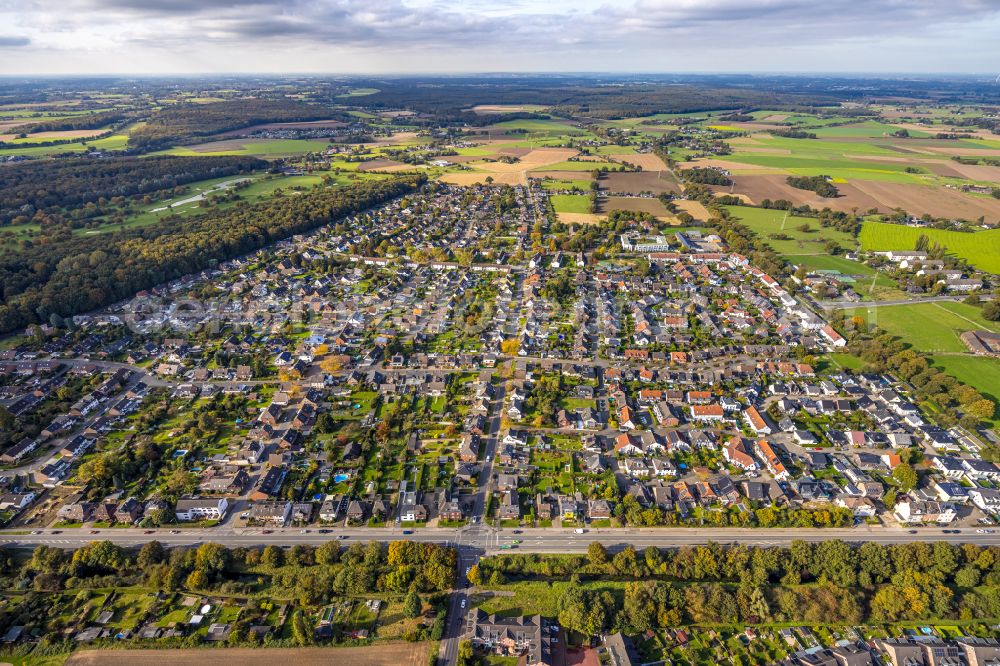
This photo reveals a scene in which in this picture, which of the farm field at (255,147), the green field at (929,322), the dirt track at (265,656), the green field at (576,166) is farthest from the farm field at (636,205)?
the farm field at (255,147)

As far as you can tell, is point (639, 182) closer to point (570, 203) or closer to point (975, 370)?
point (570, 203)

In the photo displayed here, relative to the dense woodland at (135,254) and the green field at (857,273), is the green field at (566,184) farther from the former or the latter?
the green field at (857,273)

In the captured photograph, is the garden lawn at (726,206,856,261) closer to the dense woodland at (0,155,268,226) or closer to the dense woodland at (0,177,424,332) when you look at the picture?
the dense woodland at (0,177,424,332)

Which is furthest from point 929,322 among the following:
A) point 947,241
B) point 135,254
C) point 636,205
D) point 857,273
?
point 135,254

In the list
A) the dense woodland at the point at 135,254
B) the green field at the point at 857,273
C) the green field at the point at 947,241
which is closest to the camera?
the dense woodland at the point at 135,254

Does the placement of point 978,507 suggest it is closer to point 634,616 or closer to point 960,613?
point 960,613

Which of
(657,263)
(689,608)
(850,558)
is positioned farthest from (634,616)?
(657,263)
